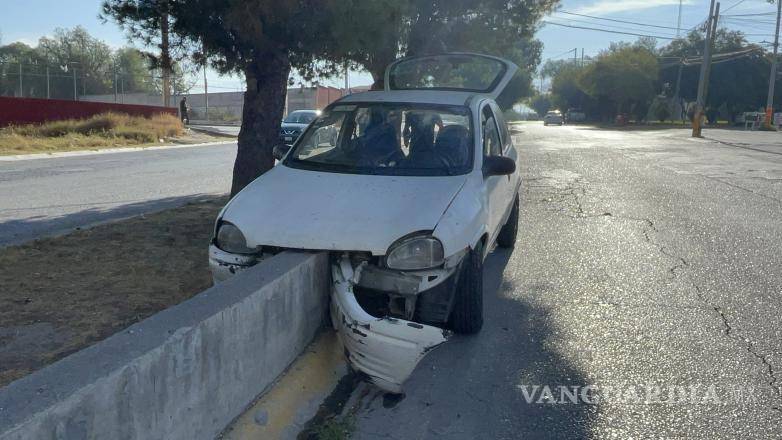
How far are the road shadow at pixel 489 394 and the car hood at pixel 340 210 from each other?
0.94 metres

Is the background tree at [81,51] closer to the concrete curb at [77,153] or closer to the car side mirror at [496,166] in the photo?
the concrete curb at [77,153]

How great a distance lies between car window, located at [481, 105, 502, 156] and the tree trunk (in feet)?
9.69

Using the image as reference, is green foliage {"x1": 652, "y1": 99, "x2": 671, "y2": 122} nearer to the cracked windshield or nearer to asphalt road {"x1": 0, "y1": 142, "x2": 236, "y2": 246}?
asphalt road {"x1": 0, "y1": 142, "x2": 236, "y2": 246}

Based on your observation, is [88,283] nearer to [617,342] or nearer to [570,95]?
[617,342]

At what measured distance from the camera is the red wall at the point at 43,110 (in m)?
31.1

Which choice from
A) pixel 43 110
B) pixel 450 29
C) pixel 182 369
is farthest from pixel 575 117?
pixel 182 369

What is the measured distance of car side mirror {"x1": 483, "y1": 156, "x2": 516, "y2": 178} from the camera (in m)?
5.88

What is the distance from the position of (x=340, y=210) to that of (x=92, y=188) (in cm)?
1057

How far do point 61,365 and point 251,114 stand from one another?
669cm

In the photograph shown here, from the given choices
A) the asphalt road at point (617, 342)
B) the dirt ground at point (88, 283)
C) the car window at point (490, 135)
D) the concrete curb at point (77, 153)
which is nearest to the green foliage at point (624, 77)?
the concrete curb at point (77, 153)

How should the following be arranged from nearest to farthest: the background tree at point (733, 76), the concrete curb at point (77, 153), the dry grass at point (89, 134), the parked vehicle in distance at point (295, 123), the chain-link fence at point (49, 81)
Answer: the concrete curb at point (77, 153) → the parked vehicle in distance at point (295, 123) → the dry grass at point (89, 134) → the chain-link fence at point (49, 81) → the background tree at point (733, 76)

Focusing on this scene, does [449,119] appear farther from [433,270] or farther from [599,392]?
[599,392]

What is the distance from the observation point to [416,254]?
14.8 ft

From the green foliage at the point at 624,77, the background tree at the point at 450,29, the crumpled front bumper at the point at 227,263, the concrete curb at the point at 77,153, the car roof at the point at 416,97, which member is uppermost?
the green foliage at the point at 624,77
